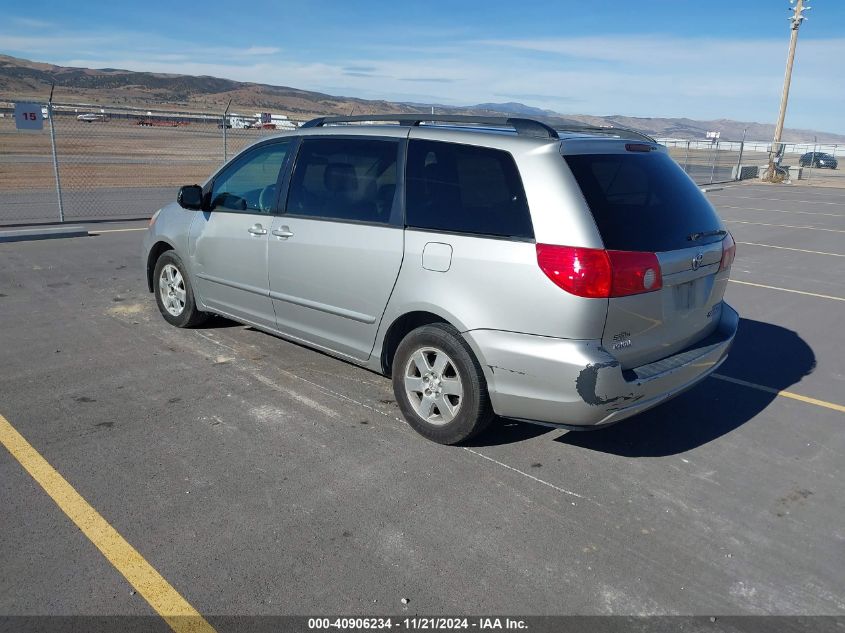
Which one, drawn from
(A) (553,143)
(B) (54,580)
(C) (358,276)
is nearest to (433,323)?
(C) (358,276)

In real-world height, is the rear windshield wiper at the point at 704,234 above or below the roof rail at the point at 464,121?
below

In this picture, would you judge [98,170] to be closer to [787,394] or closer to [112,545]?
[112,545]

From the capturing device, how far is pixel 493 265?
3.74 meters

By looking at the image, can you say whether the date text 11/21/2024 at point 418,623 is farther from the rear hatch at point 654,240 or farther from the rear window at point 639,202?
the rear window at point 639,202

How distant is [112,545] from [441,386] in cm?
188

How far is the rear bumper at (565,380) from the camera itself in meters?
3.53

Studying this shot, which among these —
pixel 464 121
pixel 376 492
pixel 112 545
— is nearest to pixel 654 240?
pixel 464 121

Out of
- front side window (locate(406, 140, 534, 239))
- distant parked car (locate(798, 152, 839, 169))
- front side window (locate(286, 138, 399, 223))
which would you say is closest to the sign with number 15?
front side window (locate(286, 138, 399, 223))

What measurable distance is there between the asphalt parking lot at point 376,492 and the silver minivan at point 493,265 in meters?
0.42

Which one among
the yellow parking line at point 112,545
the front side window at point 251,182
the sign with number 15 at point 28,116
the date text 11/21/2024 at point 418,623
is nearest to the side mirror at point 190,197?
the front side window at point 251,182

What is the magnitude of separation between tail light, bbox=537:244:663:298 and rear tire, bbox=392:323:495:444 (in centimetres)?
70

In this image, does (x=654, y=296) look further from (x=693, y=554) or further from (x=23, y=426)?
(x=23, y=426)

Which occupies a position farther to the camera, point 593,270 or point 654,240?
point 654,240

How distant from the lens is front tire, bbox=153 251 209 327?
6012 millimetres
